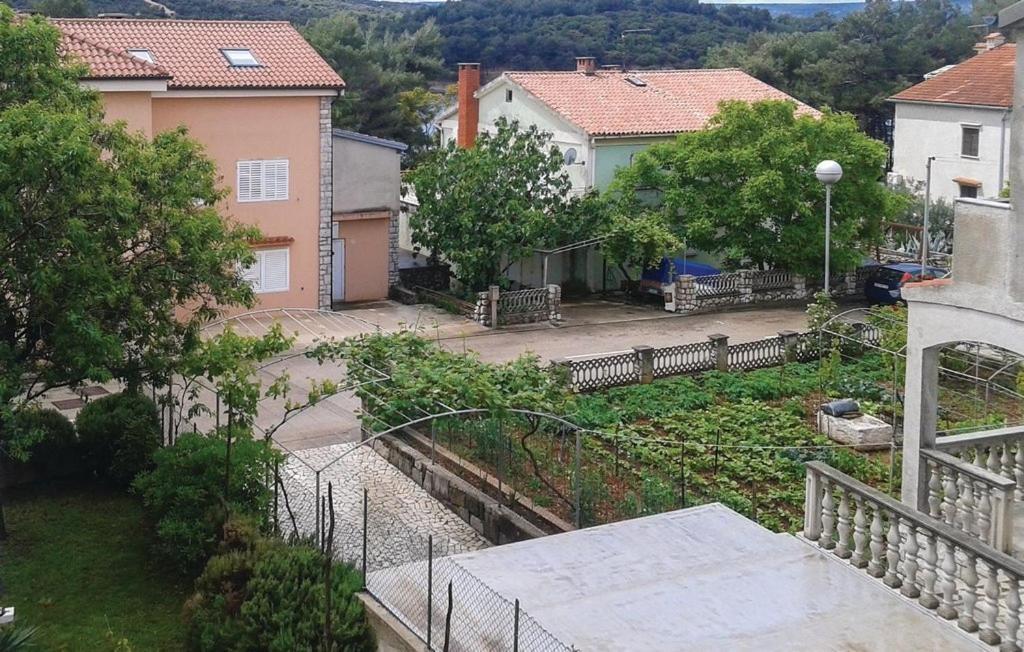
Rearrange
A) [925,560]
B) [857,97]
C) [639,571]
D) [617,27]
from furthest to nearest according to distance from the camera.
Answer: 1. [617,27]
2. [857,97]
3. [639,571]
4. [925,560]

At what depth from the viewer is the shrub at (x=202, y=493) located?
52.1ft

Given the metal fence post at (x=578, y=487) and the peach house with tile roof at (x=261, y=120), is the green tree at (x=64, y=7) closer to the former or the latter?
the peach house with tile roof at (x=261, y=120)

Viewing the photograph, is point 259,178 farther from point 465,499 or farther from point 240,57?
point 465,499

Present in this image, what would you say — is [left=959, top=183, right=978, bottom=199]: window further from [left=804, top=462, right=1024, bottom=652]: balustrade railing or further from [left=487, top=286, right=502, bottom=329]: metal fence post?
[left=804, top=462, right=1024, bottom=652]: balustrade railing

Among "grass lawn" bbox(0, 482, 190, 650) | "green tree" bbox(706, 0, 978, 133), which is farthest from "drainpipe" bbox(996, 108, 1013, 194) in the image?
"grass lawn" bbox(0, 482, 190, 650)

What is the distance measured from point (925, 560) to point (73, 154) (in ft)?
35.0

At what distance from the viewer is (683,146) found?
112ft

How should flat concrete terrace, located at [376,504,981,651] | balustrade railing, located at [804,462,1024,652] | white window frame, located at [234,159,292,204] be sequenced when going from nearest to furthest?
1. balustrade railing, located at [804,462,1024,652]
2. flat concrete terrace, located at [376,504,981,651]
3. white window frame, located at [234,159,292,204]

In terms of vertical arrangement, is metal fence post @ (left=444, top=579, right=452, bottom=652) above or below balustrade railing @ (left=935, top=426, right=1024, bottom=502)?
below

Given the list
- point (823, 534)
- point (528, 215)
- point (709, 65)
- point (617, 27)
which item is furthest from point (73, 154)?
point (617, 27)

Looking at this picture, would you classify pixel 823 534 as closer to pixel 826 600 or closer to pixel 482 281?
pixel 826 600

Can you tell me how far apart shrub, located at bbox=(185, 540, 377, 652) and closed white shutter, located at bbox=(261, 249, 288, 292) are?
17.7 m

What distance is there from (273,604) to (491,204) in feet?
63.7

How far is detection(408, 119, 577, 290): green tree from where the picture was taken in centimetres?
3166
